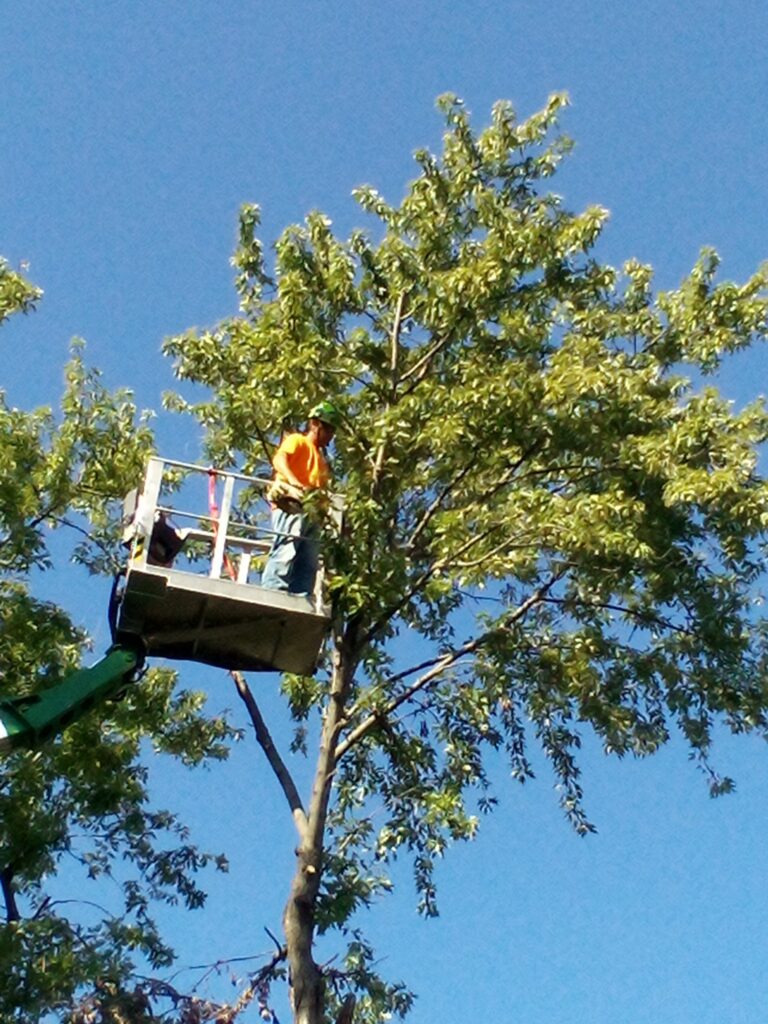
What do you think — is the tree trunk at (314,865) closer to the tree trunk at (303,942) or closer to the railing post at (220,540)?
the tree trunk at (303,942)

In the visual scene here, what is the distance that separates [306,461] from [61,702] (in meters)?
2.64

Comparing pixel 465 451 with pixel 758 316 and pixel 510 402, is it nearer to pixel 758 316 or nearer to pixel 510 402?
pixel 510 402

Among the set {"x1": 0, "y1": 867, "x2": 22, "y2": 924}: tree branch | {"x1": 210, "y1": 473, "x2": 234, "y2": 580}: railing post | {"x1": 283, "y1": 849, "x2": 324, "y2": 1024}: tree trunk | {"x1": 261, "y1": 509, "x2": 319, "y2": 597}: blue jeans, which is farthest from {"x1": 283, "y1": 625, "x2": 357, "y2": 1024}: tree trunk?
{"x1": 0, "y1": 867, "x2": 22, "y2": 924}: tree branch

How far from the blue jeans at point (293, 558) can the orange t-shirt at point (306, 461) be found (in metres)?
0.33

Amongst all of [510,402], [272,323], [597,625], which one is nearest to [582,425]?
[510,402]

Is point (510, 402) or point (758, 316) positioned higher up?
point (758, 316)

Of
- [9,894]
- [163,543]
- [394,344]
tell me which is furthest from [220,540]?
[9,894]

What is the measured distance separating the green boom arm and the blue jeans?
1.23m

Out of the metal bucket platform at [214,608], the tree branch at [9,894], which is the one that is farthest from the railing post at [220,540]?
the tree branch at [9,894]

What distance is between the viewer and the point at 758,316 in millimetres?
14984

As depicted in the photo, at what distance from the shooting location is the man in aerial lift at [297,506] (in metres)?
12.5

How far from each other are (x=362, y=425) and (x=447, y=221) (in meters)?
2.24

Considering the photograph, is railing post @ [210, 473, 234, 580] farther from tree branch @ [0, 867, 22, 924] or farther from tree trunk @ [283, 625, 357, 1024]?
tree branch @ [0, 867, 22, 924]

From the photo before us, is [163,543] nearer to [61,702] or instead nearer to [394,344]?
[61,702]
